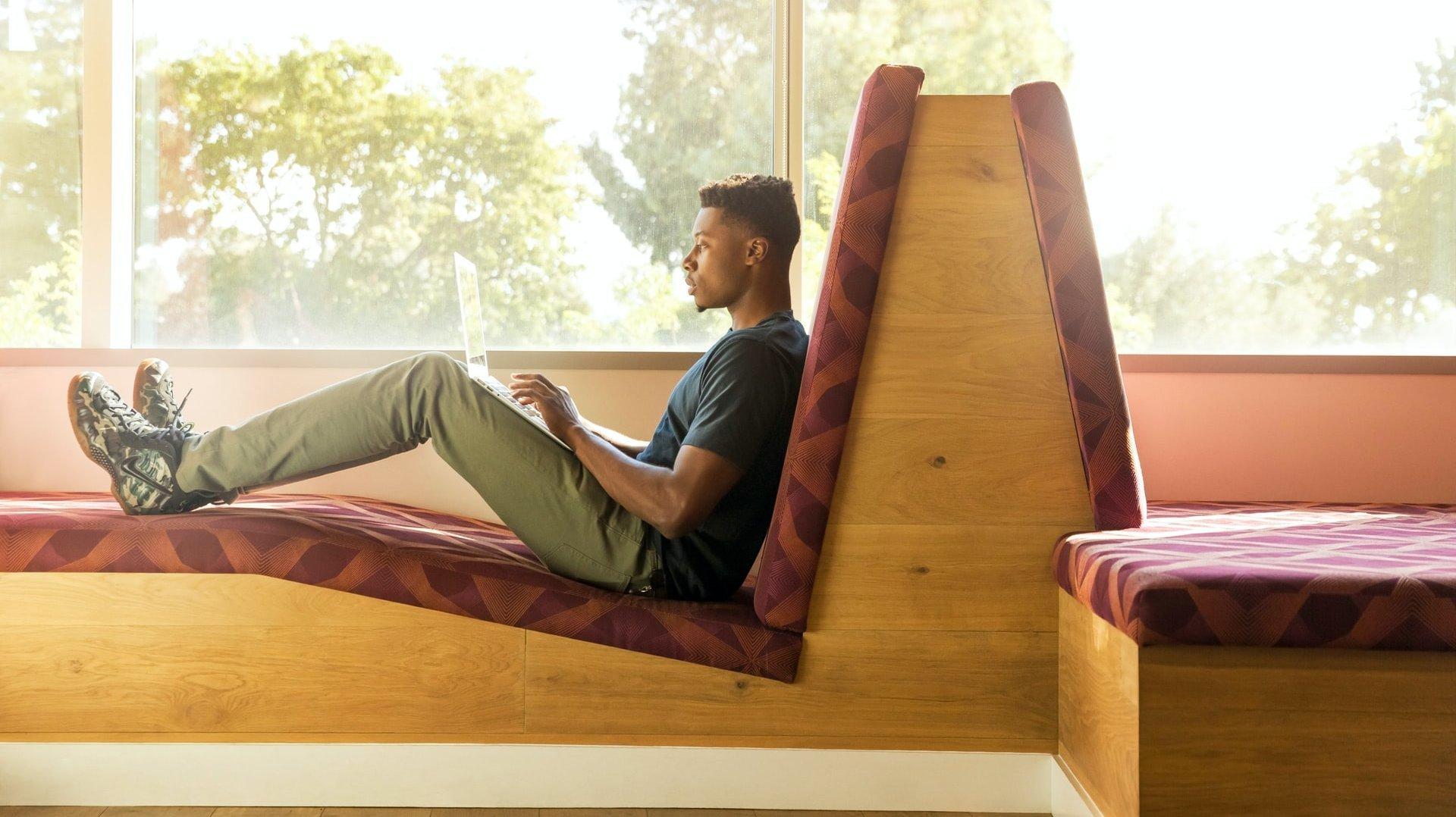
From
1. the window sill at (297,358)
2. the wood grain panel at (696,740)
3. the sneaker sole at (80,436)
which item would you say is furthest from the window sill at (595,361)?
the wood grain panel at (696,740)

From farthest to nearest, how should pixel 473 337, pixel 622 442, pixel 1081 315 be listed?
pixel 622 442 → pixel 473 337 → pixel 1081 315

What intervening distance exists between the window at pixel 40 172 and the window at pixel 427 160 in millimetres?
157

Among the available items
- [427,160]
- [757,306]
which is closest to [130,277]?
[427,160]

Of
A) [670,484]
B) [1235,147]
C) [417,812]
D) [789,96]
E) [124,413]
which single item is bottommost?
[417,812]

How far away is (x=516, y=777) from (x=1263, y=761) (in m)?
1.04

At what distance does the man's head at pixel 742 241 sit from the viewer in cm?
178

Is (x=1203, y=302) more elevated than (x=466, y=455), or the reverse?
(x=1203, y=302)

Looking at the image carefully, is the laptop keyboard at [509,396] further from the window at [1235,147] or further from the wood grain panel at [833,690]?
the window at [1235,147]

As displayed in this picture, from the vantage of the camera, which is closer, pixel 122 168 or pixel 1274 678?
pixel 1274 678

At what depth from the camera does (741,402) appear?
60.5 inches

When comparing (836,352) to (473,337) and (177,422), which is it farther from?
(177,422)

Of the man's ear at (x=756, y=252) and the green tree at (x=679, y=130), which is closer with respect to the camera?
the man's ear at (x=756, y=252)

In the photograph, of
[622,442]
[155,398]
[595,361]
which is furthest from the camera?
[595,361]

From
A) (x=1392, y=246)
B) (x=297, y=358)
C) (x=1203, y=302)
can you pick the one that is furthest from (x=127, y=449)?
(x=1392, y=246)
